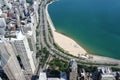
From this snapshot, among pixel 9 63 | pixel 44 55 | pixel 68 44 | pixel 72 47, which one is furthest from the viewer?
pixel 68 44

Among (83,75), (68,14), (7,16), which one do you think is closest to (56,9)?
(68,14)

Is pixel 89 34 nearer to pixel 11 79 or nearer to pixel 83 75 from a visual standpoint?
pixel 83 75

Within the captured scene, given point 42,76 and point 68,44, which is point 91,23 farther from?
point 42,76

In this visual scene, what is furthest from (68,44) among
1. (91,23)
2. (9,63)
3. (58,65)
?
(9,63)

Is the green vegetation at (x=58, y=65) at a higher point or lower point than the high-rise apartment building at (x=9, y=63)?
lower

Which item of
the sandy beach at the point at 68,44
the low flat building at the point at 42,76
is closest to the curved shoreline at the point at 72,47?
the sandy beach at the point at 68,44

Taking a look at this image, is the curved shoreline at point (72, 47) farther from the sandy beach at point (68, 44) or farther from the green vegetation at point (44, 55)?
the green vegetation at point (44, 55)

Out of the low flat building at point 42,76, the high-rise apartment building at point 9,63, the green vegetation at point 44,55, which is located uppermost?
the high-rise apartment building at point 9,63
